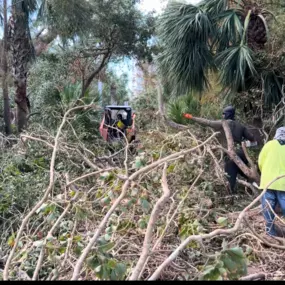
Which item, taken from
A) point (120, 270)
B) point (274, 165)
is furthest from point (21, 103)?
point (120, 270)

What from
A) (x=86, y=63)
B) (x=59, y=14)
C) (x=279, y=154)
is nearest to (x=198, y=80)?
(x=279, y=154)

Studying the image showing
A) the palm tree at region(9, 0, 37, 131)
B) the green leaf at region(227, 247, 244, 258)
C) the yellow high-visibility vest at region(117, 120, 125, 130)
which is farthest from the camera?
the palm tree at region(9, 0, 37, 131)

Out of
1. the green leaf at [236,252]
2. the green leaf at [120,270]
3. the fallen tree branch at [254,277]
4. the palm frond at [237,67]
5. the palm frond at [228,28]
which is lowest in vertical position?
the fallen tree branch at [254,277]

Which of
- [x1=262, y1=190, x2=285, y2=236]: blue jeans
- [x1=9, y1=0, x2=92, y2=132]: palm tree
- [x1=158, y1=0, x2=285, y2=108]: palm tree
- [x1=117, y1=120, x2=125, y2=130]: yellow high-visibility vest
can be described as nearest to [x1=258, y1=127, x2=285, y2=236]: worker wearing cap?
[x1=262, y1=190, x2=285, y2=236]: blue jeans

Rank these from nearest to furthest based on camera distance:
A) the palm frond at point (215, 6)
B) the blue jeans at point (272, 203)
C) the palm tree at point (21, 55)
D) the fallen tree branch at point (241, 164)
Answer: the blue jeans at point (272, 203), the fallen tree branch at point (241, 164), the palm frond at point (215, 6), the palm tree at point (21, 55)

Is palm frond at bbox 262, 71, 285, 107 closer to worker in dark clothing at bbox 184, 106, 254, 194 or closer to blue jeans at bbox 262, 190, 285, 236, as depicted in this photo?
worker in dark clothing at bbox 184, 106, 254, 194

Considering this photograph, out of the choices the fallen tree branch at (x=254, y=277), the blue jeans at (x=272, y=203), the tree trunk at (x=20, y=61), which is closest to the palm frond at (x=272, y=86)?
the blue jeans at (x=272, y=203)

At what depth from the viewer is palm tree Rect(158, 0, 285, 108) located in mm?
8211

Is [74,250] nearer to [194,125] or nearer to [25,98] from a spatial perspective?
[194,125]

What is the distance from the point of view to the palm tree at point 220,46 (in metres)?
8.21

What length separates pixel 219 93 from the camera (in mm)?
9062

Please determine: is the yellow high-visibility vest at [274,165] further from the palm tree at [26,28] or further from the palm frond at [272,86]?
the palm tree at [26,28]

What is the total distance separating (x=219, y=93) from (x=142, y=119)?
1.91m

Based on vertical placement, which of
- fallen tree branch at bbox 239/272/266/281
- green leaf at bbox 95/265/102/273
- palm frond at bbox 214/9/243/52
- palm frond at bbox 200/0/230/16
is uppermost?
palm frond at bbox 200/0/230/16
